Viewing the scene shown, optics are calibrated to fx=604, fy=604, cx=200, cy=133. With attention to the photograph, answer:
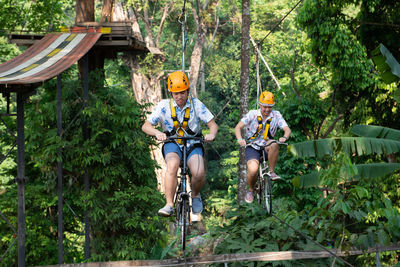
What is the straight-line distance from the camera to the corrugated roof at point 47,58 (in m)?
9.98

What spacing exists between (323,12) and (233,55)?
62.2ft

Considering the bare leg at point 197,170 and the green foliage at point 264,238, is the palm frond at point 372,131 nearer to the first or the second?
the green foliage at point 264,238

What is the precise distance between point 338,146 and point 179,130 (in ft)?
8.22

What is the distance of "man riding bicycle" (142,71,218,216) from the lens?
6.31m

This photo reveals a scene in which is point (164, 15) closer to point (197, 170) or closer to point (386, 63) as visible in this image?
point (386, 63)

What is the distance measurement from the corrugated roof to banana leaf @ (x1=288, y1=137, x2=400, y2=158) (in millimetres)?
4280

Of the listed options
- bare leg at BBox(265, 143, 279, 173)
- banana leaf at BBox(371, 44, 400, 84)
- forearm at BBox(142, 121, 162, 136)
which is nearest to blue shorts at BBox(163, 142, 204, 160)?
forearm at BBox(142, 121, 162, 136)

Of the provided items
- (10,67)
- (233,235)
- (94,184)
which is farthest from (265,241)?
(94,184)

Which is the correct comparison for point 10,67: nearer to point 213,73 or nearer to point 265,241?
point 265,241

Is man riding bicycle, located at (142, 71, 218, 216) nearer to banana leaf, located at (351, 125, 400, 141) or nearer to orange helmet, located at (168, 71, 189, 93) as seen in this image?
orange helmet, located at (168, 71, 189, 93)

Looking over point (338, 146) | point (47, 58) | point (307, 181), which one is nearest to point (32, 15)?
point (47, 58)

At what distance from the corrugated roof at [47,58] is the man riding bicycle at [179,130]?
3537mm

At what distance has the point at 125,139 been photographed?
1338 centimetres

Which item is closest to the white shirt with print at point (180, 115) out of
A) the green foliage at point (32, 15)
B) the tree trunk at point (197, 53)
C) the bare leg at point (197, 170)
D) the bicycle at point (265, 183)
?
the bare leg at point (197, 170)
